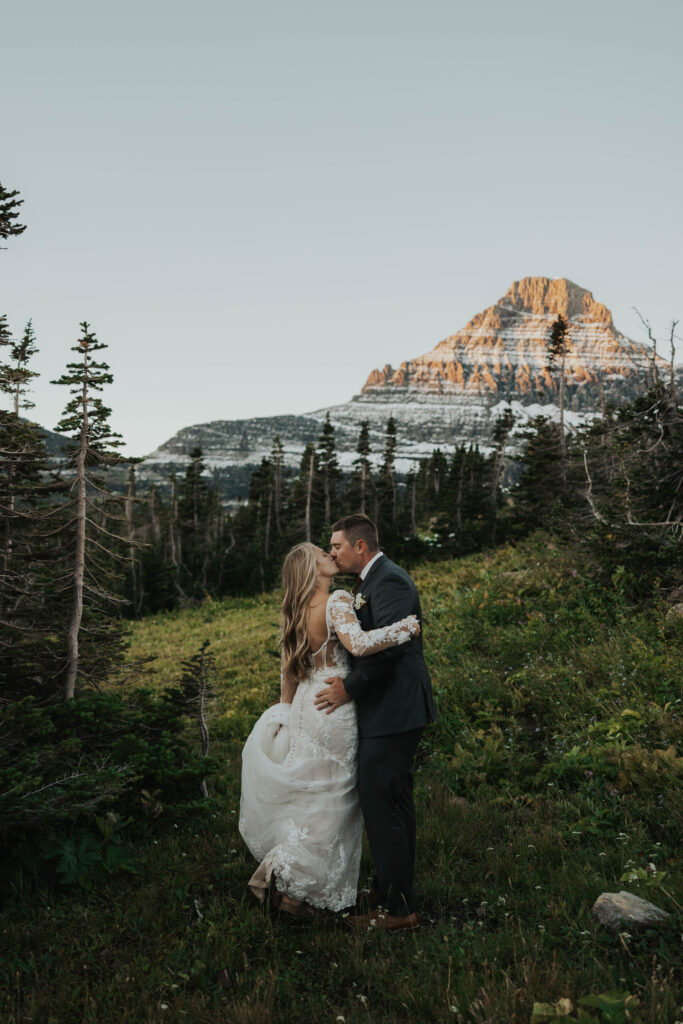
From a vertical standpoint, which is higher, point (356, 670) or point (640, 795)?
point (356, 670)

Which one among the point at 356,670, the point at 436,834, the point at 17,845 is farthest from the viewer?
the point at 436,834

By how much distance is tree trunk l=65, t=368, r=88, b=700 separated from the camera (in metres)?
8.60

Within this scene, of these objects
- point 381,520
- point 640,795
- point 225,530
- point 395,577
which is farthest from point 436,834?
point 225,530

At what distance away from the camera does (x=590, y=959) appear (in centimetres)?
360

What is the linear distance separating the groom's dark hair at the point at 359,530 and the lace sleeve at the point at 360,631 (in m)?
0.50

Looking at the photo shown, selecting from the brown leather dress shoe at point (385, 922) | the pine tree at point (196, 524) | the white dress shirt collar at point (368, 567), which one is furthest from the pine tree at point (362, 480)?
the brown leather dress shoe at point (385, 922)

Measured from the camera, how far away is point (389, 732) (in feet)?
14.5

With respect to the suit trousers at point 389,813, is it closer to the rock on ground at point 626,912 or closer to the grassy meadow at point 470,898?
the grassy meadow at point 470,898

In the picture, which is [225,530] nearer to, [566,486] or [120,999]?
[566,486]

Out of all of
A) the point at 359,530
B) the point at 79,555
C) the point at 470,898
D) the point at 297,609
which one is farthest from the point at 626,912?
the point at 79,555

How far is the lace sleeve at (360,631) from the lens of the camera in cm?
429

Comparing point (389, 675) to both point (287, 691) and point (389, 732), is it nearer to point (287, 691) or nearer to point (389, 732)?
point (389, 732)

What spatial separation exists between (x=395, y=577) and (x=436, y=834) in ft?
9.32

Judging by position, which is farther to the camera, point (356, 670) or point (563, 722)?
point (563, 722)
